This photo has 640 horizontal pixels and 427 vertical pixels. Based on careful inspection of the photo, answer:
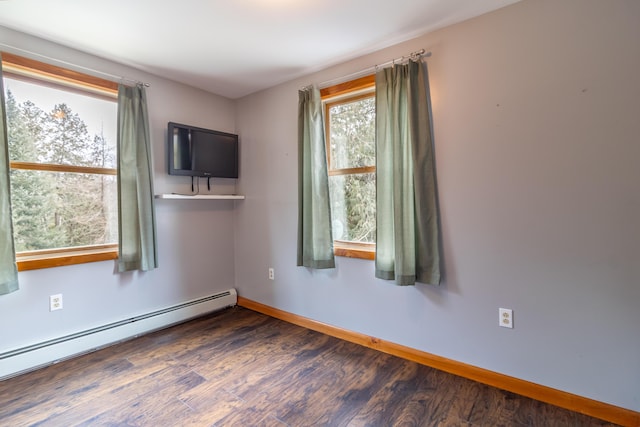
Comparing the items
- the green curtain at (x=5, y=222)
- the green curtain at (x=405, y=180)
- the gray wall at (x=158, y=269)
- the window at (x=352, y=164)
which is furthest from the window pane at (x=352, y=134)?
the green curtain at (x=5, y=222)

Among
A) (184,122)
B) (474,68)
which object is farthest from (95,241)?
(474,68)

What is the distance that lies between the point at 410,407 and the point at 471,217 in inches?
49.1

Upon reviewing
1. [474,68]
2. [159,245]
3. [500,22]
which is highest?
[500,22]

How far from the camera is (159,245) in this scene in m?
2.97

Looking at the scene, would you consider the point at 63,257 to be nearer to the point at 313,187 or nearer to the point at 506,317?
the point at 313,187

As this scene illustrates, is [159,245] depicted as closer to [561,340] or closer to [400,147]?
[400,147]

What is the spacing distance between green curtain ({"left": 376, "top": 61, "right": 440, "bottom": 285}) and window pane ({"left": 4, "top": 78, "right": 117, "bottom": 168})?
2.32m

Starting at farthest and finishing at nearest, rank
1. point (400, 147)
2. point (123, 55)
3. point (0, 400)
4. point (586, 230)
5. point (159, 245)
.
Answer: point (159, 245) → point (123, 55) → point (400, 147) → point (0, 400) → point (586, 230)

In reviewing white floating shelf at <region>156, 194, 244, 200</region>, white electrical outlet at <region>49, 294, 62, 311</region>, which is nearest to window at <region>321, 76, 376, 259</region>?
white floating shelf at <region>156, 194, 244, 200</region>

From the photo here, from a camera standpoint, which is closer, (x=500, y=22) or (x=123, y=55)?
(x=500, y=22)

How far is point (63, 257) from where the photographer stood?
236 centimetres

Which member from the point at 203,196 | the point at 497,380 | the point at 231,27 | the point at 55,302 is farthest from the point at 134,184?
the point at 497,380

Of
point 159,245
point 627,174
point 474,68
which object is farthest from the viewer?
point 159,245

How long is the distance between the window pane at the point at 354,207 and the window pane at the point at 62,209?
1.96m
